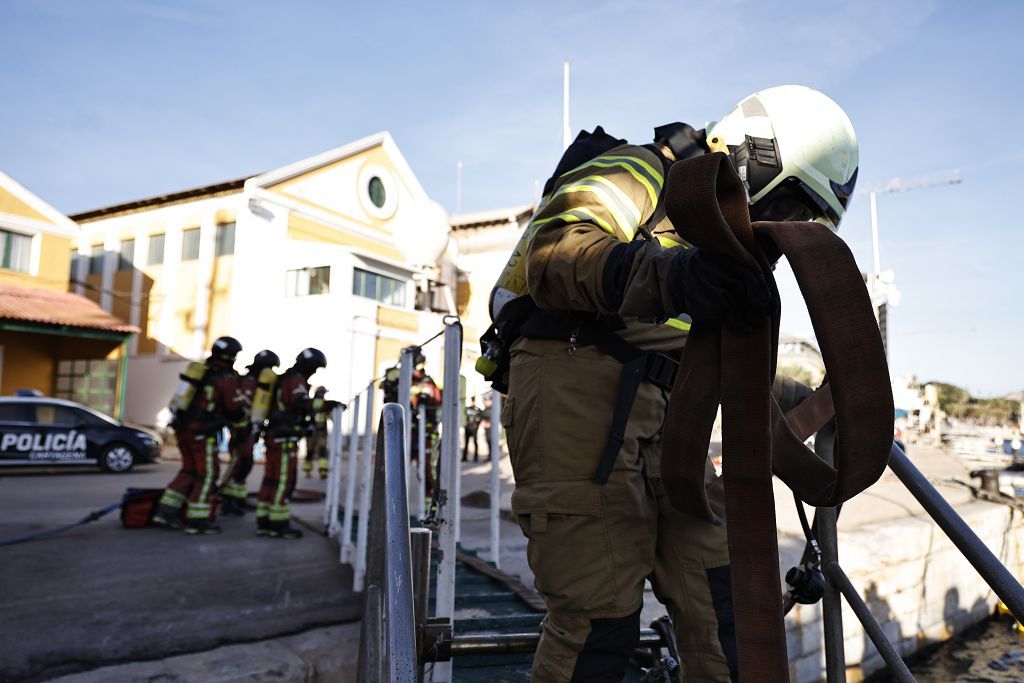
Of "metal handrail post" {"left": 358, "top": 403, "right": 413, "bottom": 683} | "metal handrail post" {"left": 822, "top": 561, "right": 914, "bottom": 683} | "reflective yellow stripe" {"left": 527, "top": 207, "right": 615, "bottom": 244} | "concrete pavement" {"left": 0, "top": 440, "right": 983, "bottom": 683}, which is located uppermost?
"reflective yellow stripe" {"left": 527, "top": 207, "right": 615, "bottom": 244}

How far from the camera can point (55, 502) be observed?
26.5ft

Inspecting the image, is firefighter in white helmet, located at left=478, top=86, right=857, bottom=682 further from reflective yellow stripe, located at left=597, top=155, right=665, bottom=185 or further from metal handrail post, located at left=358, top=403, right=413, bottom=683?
metal handrail post, located at left=358, top=403, right=413, bottom=683

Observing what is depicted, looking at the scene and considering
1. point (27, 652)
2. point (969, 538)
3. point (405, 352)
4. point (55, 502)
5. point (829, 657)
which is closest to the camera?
point (969, 538)

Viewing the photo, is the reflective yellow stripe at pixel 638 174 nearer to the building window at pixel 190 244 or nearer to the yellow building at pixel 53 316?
the yellow building at pixel 53 316

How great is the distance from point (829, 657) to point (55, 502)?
8.85 metres

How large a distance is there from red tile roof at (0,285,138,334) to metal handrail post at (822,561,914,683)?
57.6 feet

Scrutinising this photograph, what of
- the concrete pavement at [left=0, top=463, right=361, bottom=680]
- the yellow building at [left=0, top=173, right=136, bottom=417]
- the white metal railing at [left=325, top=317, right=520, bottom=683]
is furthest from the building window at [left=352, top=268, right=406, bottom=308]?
the white metal railing at [left=325, top=317, right=520, bottom=683]

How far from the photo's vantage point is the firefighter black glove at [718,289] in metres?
0.98

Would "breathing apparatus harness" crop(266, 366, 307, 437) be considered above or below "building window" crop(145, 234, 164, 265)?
below

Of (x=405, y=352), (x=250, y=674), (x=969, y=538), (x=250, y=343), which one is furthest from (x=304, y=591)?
(x=250, y=343)

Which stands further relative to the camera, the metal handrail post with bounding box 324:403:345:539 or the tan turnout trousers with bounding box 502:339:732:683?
the metal handrail post with bounding box 324:403:345:539

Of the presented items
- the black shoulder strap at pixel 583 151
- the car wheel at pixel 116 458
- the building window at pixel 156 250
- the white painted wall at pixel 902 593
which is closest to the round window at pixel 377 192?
the building window at pixel 156 250

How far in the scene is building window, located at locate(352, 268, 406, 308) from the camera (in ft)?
66.6

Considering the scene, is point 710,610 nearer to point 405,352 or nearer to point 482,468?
point 405,352
